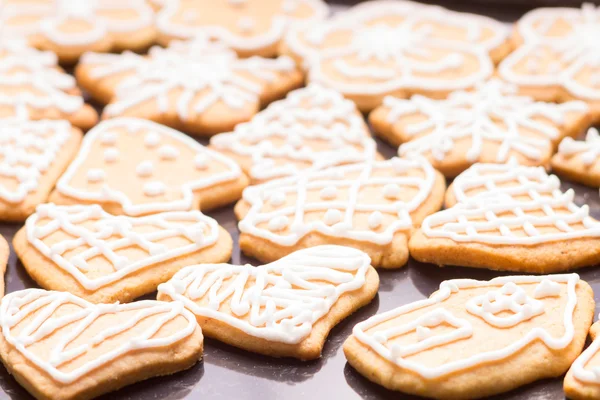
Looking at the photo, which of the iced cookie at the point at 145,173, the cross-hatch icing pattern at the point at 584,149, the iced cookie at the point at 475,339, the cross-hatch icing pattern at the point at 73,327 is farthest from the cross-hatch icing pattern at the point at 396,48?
the cross-hatch icing pattern at the point at 73,327

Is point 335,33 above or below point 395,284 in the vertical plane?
above

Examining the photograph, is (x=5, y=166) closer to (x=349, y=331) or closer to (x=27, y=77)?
(x=27, y=77)

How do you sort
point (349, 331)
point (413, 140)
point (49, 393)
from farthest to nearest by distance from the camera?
point (413, 140) → point (349, 331) → point (49, 393)

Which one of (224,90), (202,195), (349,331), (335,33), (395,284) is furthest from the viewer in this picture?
(335,33)

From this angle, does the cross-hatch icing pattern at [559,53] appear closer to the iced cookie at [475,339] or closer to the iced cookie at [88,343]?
the iced cookie at [475,339]

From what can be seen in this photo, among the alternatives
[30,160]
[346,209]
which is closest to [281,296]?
[346,209]

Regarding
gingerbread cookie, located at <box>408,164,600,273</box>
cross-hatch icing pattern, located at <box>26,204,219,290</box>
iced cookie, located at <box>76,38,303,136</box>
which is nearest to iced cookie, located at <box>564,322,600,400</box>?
gingerbread cookie, located at <box>408,164,600,273</box>

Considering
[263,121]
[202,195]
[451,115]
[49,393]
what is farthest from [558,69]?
[49,393]
